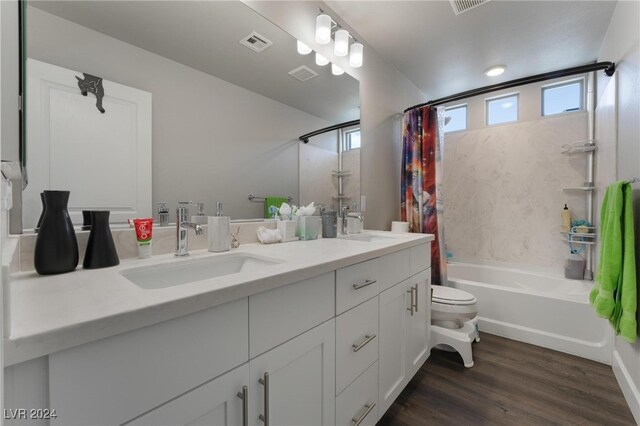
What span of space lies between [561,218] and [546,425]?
1923 millimetres

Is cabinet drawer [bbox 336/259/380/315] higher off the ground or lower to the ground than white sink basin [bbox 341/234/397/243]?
lower

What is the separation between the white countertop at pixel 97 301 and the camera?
1.29 ft

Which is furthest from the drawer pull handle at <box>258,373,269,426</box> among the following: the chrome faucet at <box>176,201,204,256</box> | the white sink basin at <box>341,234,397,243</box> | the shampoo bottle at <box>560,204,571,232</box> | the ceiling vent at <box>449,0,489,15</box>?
the shampoo bottle at <box>560,204,571,232</box>

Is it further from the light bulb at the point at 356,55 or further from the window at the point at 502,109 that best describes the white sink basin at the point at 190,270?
the window at the point at 502,109

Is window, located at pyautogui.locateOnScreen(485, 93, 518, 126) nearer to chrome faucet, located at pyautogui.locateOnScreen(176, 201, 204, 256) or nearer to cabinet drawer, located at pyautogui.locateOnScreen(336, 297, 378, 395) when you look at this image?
cabinet drawer, located at pyautogui.locateOnScreen(336, 297, 378, 395)

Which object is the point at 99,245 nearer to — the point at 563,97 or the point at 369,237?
the point at 369,237

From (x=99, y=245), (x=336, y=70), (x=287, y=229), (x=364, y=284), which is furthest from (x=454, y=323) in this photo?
(x=99, y=245)

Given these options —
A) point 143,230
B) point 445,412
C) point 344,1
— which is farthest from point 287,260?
point 344,1

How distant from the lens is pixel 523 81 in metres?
1.97

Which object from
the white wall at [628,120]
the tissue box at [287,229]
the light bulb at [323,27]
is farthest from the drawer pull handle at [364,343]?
the light bulb at [323,27]

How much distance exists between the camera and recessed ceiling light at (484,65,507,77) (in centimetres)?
240

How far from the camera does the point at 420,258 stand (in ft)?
5.24

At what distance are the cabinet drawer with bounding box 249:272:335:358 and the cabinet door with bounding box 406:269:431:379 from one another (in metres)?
0.76

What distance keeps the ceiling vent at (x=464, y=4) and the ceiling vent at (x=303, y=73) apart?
990 mm
